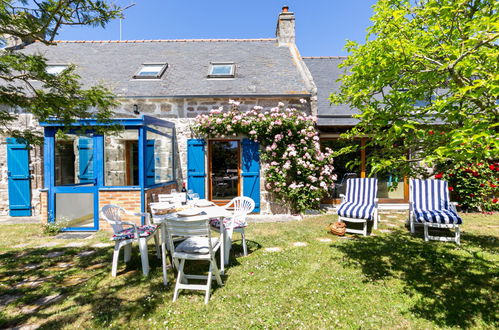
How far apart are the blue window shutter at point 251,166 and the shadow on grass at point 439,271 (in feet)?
9.93

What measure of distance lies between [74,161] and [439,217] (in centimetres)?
941

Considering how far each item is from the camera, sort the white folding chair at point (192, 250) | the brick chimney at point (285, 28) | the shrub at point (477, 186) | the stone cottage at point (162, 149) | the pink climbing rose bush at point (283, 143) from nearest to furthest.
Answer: the white folding chair at point (192, 250) → the stone cottage at point (162, 149) → the pink climbing rose bush at point (283, 143) → the shrub at point (477, 186) → the brick chimney at point (285, 28)

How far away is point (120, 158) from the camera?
764 cm

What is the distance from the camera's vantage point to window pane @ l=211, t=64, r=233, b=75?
8.07 meters

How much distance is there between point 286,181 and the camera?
6918 millimetres

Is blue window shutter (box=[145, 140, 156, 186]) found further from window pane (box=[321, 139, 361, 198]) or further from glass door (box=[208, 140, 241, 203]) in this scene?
window pane (box=[321, 139, 361, 198])

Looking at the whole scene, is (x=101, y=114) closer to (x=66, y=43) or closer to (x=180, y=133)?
(x=180, y=133)

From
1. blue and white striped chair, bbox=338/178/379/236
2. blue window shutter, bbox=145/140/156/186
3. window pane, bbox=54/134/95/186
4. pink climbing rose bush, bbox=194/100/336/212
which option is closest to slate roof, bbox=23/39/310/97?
pink climbing rose bush, bbox=194/100/336/212

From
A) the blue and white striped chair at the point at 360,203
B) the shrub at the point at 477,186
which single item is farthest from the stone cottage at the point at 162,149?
the shrub at the point at 477,186

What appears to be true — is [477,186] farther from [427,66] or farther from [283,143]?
[427,66]

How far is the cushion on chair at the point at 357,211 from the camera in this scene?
5.11 m

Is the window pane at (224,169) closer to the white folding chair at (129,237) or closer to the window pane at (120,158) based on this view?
the window pane at (120,158)

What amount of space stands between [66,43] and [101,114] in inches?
376

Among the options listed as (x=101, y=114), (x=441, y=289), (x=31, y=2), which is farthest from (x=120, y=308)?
(x=441, y=289)
